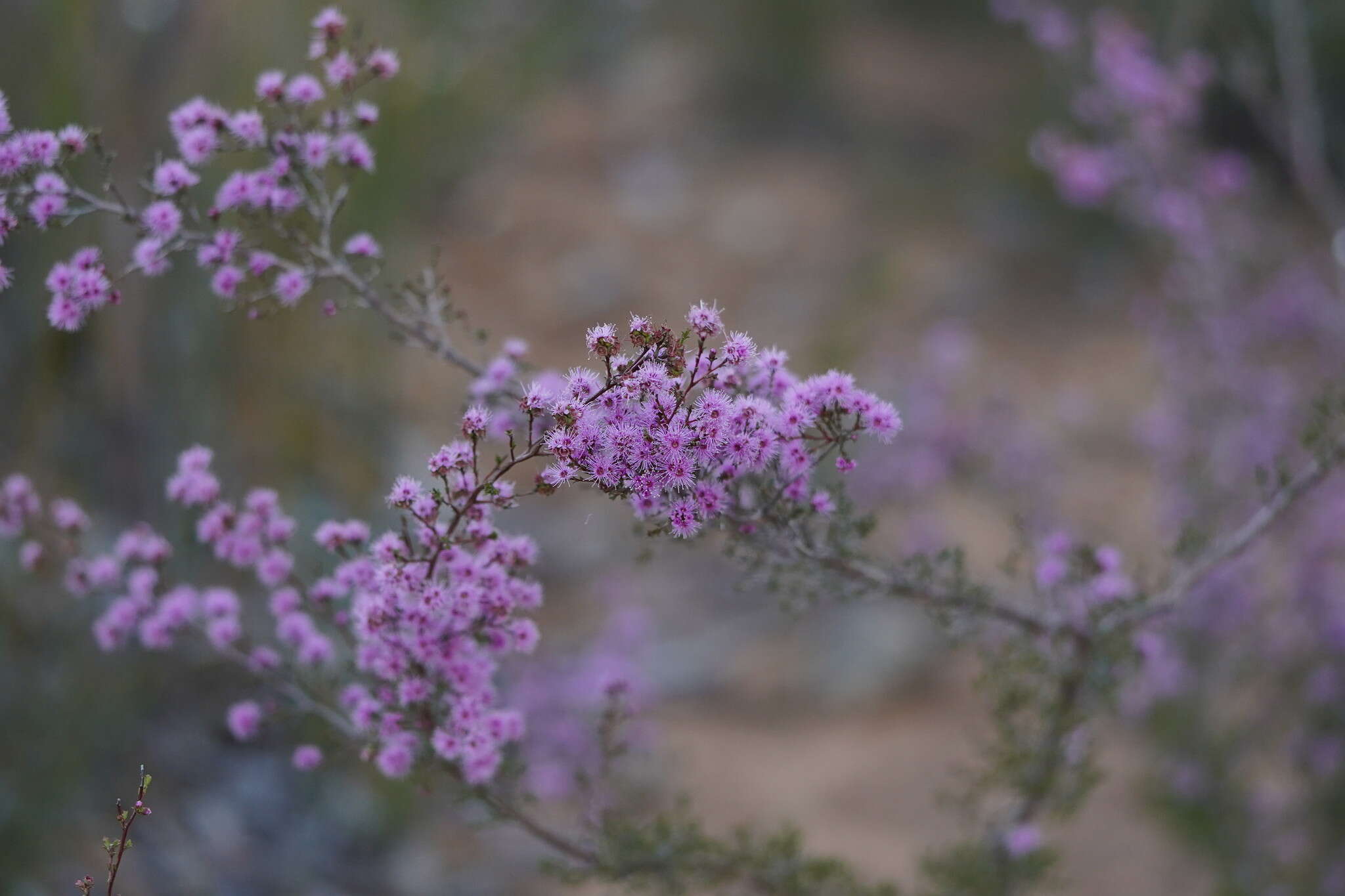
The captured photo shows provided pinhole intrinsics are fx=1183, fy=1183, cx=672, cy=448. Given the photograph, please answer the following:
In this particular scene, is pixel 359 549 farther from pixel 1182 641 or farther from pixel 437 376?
pixel 437 376

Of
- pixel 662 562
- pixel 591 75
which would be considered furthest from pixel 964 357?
pixel 591 75

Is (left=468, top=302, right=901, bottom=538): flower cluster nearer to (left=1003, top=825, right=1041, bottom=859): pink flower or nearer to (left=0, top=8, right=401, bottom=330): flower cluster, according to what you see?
(left=0, top=8, right=401, bottom=330): flower cluster

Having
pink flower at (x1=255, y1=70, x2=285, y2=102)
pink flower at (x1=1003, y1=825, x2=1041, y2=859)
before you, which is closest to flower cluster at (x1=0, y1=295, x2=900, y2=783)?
pink flower at (x1=255, y1=70, x2=285, y2=102)

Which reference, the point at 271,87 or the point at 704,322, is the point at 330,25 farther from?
the point at 704,322

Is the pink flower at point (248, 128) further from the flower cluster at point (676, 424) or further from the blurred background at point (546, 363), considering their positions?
the flower cluster at point (676, 424)

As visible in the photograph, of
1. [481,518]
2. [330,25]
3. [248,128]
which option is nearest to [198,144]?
[248,128]

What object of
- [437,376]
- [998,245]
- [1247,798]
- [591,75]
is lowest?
[1247,798]
